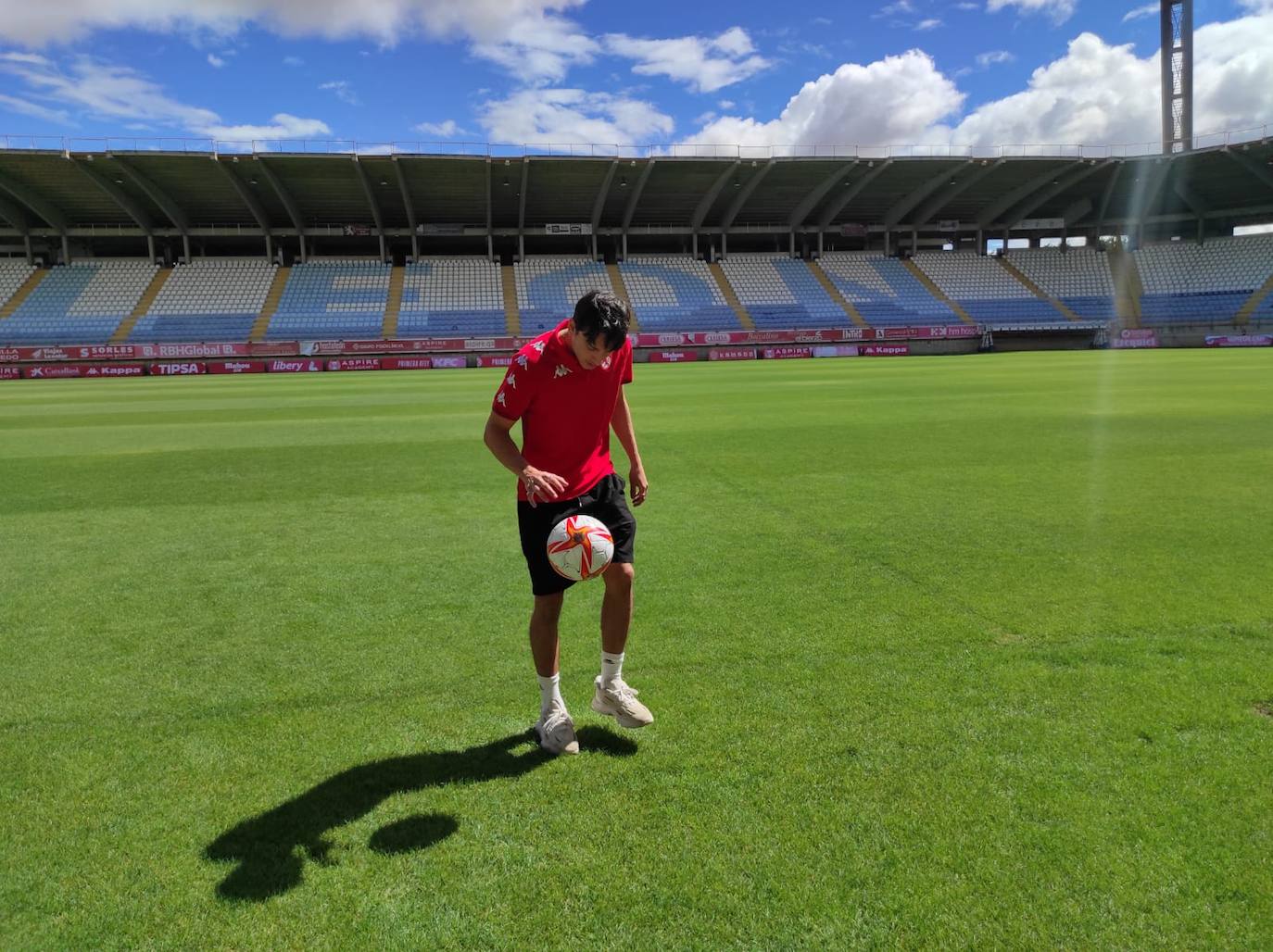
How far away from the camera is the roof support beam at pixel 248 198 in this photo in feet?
147

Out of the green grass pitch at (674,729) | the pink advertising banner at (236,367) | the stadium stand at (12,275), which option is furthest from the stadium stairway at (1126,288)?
the stadium stand at (12,275)

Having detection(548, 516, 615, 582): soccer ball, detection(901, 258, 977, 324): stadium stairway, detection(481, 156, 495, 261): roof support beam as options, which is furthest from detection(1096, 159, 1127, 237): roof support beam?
detection(548, 516, 615, 582): soccer ball

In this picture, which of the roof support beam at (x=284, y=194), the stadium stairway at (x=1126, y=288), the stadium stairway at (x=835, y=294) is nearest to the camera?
the roof support beam at (x=284, y=194)

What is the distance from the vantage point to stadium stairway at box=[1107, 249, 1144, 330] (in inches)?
2162

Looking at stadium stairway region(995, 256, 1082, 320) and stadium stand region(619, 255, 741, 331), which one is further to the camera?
stadium stairway region(995, 256, 1082, 320)

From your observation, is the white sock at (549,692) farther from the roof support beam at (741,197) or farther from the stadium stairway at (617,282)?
the roof support beam at (741,197)

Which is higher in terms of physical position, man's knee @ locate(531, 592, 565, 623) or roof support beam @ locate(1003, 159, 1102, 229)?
roof support beam @ locate(1003, 159, 1102, 229)

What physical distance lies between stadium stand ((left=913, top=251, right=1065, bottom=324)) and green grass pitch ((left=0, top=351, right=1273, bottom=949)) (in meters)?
51.7

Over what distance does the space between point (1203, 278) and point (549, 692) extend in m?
67.6

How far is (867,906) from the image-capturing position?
246cm

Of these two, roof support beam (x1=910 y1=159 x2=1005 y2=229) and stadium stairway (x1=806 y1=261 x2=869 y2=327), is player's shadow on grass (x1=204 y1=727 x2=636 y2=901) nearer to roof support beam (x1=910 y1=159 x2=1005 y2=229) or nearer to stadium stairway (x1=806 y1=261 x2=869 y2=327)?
stadium stairway (x1=806 y1=261 x2=869 y2=327)

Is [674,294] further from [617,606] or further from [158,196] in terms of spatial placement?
[617,606]

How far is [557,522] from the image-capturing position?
354 cm

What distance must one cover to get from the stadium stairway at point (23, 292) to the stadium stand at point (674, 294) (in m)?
38.3
